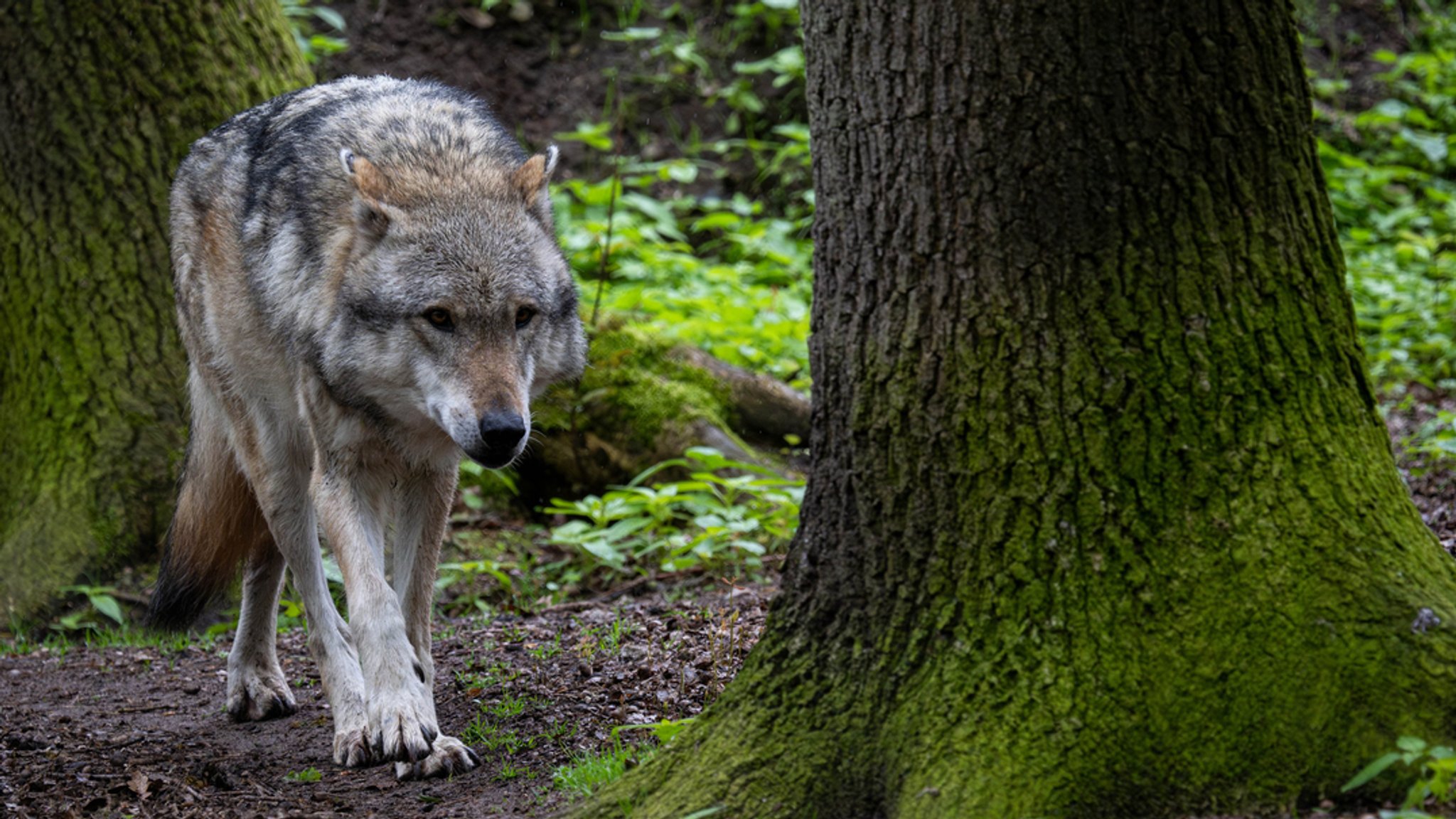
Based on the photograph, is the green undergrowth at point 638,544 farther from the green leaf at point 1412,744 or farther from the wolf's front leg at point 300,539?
the green leaf at point 1412,744

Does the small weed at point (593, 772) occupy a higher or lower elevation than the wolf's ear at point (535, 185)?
lower

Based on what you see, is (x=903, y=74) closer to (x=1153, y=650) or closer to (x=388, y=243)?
(x=1153, y=650)

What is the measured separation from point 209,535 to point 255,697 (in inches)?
29.5

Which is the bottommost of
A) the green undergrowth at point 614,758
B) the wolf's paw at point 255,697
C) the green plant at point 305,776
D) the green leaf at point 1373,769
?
the wolf's paw at point 255,697

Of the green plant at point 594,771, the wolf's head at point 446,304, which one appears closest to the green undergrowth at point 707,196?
the wolf's head at point 446,304

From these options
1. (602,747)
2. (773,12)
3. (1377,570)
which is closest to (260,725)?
(602,747)

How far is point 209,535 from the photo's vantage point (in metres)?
5.14

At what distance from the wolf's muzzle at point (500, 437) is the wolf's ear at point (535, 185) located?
93 cm

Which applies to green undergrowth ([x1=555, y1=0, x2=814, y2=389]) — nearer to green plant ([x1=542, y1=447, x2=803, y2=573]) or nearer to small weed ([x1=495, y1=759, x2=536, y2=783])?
green plant ([x1=542, y1=447, x2=803, y2=573])

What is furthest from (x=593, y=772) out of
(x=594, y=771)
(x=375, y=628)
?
(x=375, y=628)

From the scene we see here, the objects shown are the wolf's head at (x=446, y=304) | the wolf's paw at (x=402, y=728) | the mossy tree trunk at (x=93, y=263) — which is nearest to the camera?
the wolf's paw at (x=402, y=728)

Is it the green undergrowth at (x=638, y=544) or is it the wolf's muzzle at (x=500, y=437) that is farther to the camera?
the green undergrowth at (x=638, y=544)

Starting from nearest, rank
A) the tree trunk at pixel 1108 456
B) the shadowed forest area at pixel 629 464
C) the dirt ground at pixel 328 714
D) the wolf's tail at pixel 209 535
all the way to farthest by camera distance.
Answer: the tree trunk at pixel 1108 456, the dirt ground at pixel 328 714, the shadowed forest area at pixel 629 464, the wolf's tail at pixel 209 535

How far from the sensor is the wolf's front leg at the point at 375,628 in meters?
3.96
